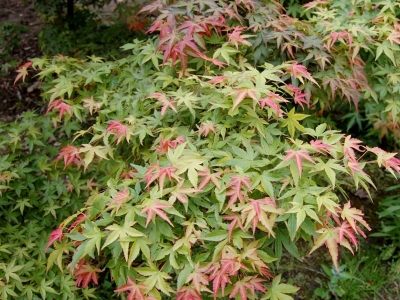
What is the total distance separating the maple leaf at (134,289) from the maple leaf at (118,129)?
0.78 meters

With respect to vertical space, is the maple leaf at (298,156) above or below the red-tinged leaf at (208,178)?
above

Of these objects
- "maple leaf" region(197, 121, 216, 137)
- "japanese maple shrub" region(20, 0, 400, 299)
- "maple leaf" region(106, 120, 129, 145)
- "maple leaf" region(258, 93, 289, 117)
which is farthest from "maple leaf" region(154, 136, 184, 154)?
"maple leaf" region(258, 93, 289, 117)

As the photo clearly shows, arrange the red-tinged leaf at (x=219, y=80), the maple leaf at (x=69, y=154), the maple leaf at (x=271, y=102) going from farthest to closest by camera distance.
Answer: the maple leaf at (x=69, y=154) < the red-tinged leaf at (x=219, y=80) < the maple leaf at (x=271, y=102)

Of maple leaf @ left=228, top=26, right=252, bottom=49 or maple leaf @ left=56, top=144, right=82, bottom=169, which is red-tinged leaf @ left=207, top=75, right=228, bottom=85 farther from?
maple leaf @ left=56, top=144, right=82, bottom=169

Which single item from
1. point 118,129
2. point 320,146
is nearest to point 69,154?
point 118,129

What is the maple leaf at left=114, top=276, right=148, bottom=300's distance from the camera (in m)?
1.95

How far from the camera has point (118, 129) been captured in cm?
254

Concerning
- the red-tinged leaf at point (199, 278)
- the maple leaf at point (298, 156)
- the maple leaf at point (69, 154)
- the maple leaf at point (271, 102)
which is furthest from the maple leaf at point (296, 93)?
the maple leaf at point (69, 154)

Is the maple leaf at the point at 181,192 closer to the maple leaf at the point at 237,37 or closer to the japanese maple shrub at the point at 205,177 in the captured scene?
the japanese maple shrub at the point at 205,177

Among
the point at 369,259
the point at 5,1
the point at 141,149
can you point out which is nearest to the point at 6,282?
the point at 141,149

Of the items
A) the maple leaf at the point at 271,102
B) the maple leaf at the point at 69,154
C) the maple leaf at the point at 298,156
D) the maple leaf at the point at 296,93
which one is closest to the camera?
the maple leaf at the point at 298,156

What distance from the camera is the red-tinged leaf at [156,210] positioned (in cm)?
196

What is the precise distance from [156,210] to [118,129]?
71cm

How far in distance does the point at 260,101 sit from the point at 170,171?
22.4 inches
